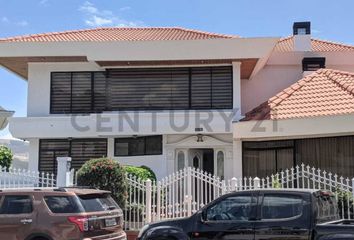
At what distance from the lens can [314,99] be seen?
17.2m

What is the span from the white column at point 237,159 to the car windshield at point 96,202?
818 centimetres

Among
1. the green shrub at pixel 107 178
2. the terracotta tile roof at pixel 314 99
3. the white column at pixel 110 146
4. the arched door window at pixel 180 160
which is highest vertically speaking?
the terracotta tile roof at pixel 314 99

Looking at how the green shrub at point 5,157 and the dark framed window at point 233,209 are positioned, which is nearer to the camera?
the dark framed window at point 233,209

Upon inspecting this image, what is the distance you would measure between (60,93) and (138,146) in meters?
3.83

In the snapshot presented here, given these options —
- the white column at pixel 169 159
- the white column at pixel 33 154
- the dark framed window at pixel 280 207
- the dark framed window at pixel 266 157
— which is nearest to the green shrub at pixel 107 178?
the white column at pixel 169 159

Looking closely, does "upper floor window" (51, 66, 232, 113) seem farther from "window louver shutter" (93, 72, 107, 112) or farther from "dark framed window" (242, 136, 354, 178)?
"dark framed window" (242, 136, 354, 178)

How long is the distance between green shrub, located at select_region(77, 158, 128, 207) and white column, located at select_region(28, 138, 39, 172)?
250 inches

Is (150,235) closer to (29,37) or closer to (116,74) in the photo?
(116,74)

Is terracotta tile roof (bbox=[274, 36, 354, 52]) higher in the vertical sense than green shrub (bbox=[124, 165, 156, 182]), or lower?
higher

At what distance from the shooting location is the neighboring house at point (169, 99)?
58.3 feet

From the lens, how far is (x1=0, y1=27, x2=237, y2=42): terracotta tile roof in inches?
825

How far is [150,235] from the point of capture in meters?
9.20

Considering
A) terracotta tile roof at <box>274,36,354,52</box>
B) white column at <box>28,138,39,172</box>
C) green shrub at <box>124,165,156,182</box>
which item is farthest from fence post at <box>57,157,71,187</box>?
terracotta tile roof at <box>274,36,354,52</box>

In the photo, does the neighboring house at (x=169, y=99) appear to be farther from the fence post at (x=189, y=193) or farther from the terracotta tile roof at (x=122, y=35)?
the fence post at (x=189, y=193)
